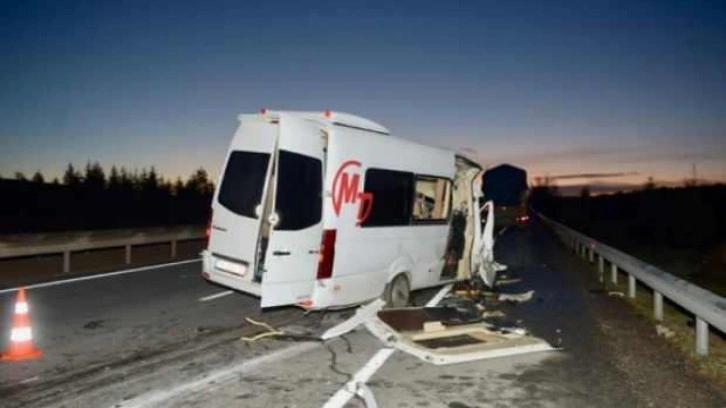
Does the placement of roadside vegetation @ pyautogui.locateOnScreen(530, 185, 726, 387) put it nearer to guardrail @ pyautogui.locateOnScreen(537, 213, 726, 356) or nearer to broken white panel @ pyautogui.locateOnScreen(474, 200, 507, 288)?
guardrail @ pyautogui.locateOnScreen(537, 213, 726, 356)

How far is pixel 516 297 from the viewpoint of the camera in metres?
11.8

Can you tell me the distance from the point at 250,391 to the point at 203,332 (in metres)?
2.72

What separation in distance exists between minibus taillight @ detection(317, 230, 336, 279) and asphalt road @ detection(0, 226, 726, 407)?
0.87 metres

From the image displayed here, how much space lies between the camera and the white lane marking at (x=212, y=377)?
5.51 metres

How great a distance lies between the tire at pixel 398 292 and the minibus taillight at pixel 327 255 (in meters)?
1.65

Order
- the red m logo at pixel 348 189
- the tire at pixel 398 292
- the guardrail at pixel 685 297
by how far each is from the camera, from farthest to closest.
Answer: the tire at pixel 398 292 < the red m logo at pixel 348 189 < the guardrail at pixel 685 297

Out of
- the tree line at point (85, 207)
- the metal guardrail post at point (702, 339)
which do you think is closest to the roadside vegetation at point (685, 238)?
the metal guardrail post at point (702, 339)

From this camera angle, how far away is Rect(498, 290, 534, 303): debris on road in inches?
460

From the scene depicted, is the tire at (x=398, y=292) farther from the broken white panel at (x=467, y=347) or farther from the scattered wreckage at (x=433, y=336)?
the broken white panel at (x=467, y=347)

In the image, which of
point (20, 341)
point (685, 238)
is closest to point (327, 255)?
point (20, 341)

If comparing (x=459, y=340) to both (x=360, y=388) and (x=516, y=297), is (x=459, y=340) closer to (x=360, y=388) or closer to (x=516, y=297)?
(x=360, y=388)

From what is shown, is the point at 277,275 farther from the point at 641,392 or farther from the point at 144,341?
the point at 641,392

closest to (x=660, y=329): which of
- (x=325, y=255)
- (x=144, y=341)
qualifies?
(x=325, y=255)

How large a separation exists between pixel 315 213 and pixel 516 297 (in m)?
5.20
